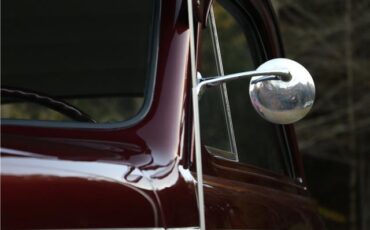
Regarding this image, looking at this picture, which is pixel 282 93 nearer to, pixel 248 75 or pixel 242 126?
pixel 248 75

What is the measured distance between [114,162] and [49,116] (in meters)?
1.86

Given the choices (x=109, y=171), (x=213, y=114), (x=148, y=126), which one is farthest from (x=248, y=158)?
(x=109, y=171)

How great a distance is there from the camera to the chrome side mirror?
209 centimetres

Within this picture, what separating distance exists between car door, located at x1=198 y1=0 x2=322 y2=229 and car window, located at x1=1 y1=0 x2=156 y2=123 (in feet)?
0.95

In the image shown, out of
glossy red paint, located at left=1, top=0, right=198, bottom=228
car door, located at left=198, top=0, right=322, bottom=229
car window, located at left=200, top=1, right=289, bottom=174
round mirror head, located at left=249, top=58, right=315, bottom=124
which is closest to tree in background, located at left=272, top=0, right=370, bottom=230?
car window, located at left=200, top=1, right=289, bottom=174

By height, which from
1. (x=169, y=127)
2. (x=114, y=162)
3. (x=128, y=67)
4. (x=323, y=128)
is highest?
(x=323, y=128)

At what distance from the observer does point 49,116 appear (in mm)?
3588

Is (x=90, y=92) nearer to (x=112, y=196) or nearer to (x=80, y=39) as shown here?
(x=80, y=39)

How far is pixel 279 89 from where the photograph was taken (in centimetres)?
210

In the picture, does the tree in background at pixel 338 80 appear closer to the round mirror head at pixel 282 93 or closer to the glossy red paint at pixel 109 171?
the round mirror head at pixel 282 93

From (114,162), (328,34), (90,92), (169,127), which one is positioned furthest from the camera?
(328,34)

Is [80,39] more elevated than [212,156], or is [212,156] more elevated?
[80,39]

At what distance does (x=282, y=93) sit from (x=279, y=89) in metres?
0.01

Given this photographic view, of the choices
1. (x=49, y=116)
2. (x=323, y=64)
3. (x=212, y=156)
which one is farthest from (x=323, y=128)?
(x=212, y=156)
